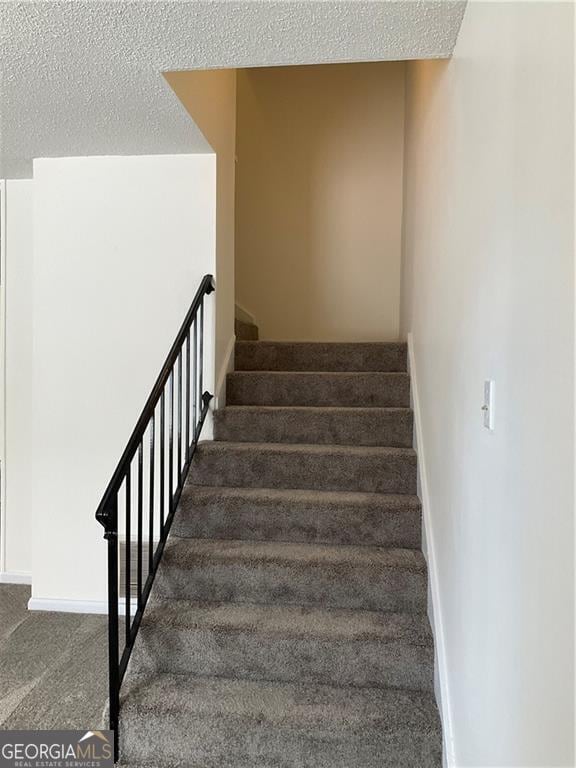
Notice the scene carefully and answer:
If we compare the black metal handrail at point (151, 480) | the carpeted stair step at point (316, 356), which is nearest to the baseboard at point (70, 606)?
the black metal handrail at point (151, 480)

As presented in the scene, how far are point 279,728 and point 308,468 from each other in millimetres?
1065

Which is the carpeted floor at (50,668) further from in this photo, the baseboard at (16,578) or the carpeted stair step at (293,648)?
the carpeted stair step at (293,648)

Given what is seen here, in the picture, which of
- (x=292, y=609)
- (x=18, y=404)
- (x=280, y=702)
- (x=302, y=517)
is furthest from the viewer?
(x=18, y=404)

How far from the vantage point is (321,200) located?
3965 millimetres

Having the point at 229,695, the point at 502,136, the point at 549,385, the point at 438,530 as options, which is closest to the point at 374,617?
the point at 438,530

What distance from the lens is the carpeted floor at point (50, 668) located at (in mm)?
1839

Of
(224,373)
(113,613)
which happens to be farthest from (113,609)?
(224,373)

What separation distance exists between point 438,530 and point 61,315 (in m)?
2.15

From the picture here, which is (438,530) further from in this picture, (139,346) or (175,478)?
(139,346)

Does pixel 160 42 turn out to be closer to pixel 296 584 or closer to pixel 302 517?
pixel 302 517

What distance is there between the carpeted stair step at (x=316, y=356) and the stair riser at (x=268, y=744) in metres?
1.93

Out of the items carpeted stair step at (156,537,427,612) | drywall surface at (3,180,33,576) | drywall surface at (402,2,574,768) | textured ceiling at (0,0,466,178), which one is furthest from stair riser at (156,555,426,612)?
textured ceiling at (0,0,466,178)

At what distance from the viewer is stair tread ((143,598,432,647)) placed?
181cm

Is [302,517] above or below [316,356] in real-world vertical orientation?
below
